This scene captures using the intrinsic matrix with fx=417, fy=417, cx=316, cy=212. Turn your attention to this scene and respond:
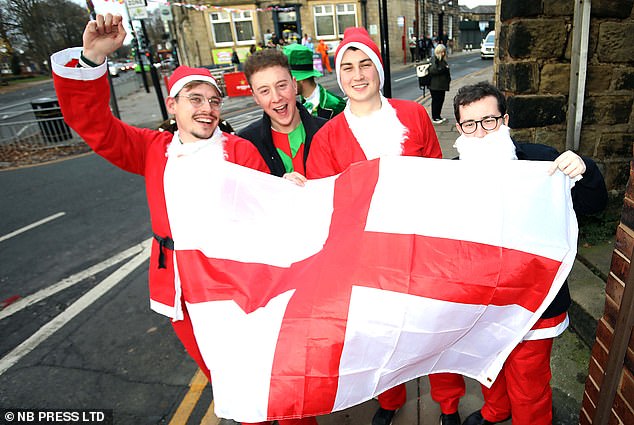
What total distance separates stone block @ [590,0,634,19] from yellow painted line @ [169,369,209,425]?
148 inches

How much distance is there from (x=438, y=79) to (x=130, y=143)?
785 cm

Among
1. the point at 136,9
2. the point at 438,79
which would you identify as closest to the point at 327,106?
the point at 438,79

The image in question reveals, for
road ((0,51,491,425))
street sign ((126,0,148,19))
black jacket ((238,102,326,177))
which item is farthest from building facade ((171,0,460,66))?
black jacket ((238,102,326,177))

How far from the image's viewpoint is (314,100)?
3973mm

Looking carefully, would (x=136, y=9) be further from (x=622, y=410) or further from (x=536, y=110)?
(x=622, y=410)

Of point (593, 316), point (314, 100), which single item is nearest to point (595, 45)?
point (593, 316)

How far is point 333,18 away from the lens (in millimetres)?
27266

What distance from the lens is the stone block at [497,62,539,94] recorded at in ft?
10.3

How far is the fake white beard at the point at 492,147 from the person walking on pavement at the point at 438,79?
7.45m

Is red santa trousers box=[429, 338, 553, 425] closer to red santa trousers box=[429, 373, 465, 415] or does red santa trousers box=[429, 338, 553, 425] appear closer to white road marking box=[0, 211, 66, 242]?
red santa trousers box=[429, 373, 465, 415]

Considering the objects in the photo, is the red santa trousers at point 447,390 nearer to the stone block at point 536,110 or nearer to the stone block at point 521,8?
the stone block at point 536,110

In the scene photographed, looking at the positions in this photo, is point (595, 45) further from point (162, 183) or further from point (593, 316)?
point (162, 183)

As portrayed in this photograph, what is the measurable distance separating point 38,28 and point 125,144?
139 ft

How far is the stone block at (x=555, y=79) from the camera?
315 centimetres
